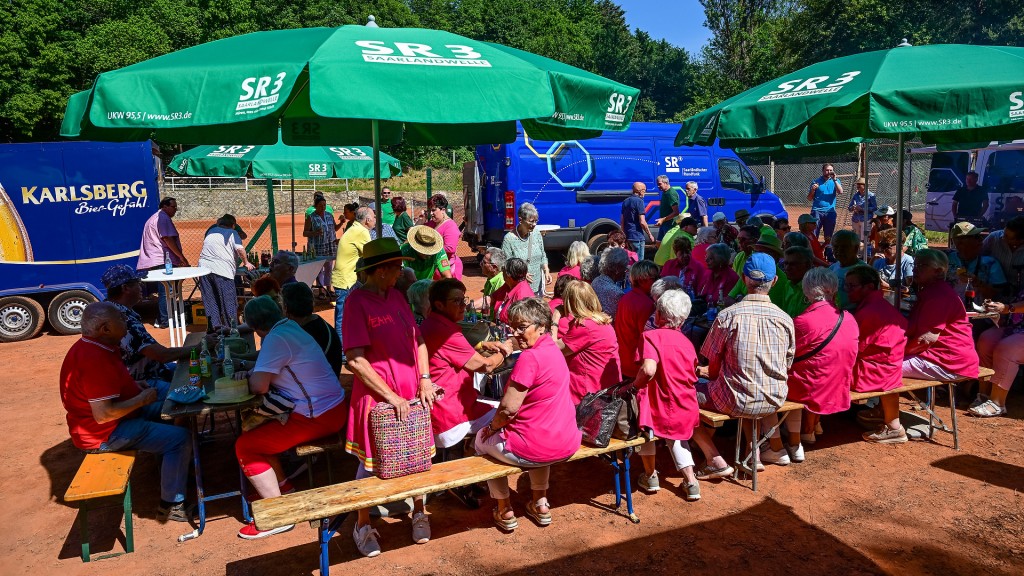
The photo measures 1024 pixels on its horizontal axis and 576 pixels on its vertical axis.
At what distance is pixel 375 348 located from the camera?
391 centimetres

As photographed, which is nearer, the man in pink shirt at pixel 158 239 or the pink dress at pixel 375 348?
the pink dress at pixel 375 348

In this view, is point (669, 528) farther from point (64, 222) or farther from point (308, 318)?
point (64, 222)

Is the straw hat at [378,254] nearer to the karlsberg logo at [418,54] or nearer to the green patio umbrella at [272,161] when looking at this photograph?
the karlsberg logo at [418,54]

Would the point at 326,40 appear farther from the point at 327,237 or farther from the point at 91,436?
the point at 327,237

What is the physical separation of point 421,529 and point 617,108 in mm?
2892

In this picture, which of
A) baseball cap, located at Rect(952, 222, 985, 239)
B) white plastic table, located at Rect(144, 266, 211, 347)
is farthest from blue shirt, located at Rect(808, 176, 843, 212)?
white plastic table, located at Rect(144, 266, 211, 347)

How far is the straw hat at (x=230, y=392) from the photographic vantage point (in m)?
4.25

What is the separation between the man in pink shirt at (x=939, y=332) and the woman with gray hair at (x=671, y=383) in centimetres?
216

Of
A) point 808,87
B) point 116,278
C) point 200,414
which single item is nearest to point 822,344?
point 808,87

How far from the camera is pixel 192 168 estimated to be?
11.2 metres

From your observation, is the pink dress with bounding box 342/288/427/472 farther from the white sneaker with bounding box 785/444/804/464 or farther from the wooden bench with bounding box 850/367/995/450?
the wooden bench with bounding box 850/367/995/450

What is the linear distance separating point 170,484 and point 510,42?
182 feet

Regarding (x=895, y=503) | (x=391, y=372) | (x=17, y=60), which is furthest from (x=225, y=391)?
(x=17, y=60)

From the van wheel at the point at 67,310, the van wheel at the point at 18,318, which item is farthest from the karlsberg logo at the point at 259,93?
the van wheel at the point at 18,318
